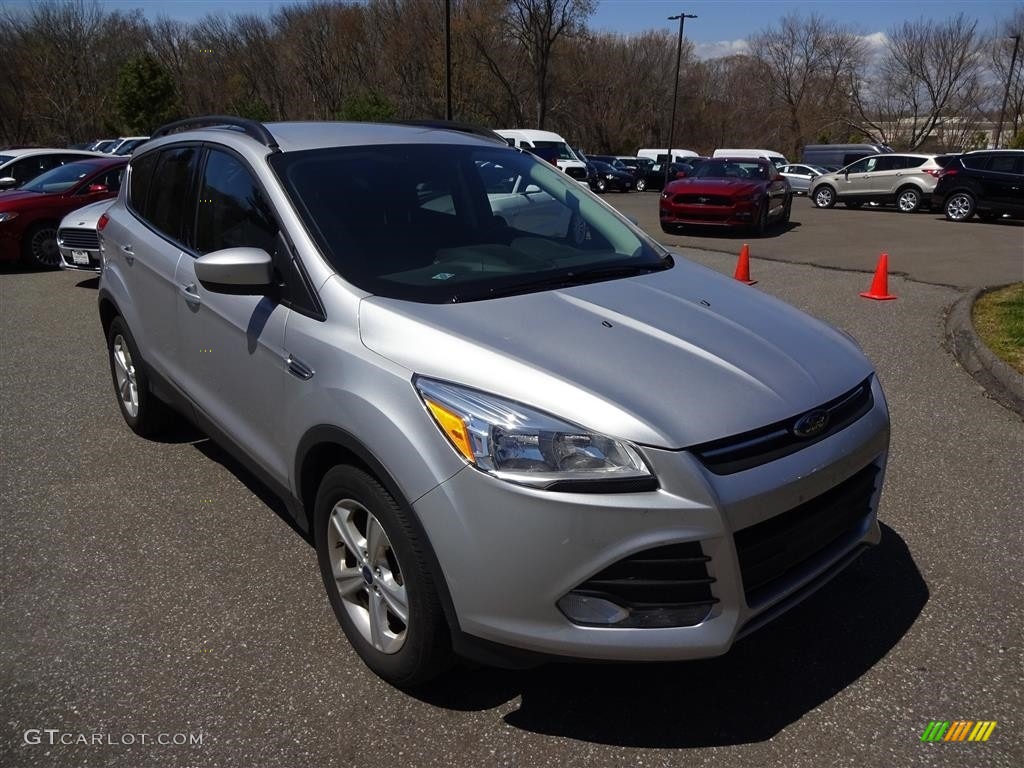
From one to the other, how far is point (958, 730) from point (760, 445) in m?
1.14

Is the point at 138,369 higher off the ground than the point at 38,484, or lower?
higher

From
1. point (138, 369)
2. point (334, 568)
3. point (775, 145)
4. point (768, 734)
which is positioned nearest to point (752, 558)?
point (768, 734)

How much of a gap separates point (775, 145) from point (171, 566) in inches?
3097

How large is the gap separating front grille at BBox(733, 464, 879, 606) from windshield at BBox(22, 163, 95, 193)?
12.1m

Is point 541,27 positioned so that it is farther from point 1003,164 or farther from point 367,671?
point 367,671

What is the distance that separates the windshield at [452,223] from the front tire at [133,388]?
1.93 m

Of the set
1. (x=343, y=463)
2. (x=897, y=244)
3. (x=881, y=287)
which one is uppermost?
(x=343, y=463)

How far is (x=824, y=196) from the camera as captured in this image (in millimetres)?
26078

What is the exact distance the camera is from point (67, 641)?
2988 millimetres

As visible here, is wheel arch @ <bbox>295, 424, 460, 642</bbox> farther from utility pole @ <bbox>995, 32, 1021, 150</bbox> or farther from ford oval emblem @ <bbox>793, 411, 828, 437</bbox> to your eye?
utility pole @ <bbox>995, 32, 1021, 150</bbox>

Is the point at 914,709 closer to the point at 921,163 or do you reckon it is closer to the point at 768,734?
the point at 768,734

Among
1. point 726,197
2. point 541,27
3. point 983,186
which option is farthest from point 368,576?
point 541,27

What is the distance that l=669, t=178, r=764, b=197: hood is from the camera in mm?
15477

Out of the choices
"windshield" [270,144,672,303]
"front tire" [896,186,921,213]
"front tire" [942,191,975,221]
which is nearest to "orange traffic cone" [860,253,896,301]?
"windshield" [270,144,672,303]
